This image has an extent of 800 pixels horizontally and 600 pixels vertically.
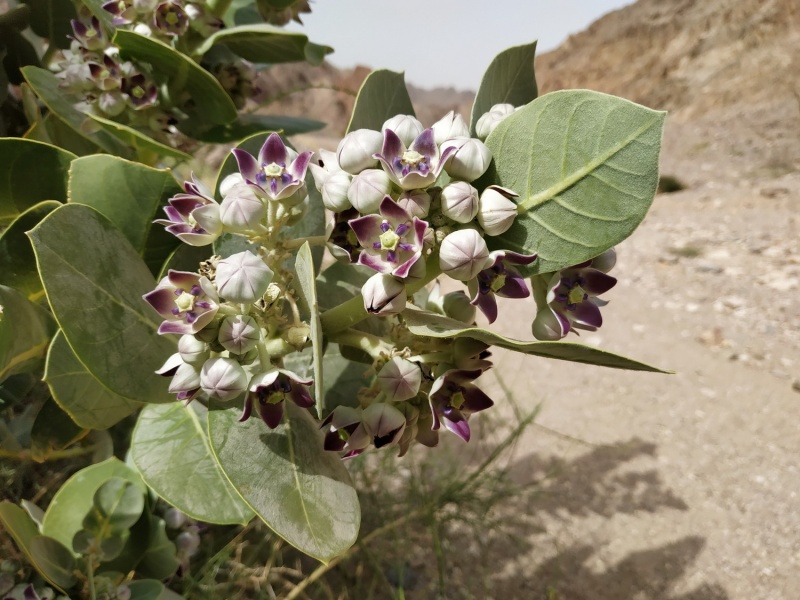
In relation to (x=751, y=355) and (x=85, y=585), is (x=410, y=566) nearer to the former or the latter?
(x=85, y=585)

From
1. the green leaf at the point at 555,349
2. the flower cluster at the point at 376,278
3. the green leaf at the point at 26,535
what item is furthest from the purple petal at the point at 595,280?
the green leaf at the point at 26,535

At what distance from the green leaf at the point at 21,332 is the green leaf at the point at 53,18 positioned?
1.63 ft

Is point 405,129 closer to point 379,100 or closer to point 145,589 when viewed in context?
point 379,100

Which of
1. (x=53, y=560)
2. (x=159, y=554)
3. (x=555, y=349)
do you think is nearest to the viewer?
(x=555, y=349)

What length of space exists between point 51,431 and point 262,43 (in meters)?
0.55

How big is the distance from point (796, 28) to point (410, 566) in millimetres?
6389

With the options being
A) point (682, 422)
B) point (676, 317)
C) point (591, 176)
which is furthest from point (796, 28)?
point (591, 176)

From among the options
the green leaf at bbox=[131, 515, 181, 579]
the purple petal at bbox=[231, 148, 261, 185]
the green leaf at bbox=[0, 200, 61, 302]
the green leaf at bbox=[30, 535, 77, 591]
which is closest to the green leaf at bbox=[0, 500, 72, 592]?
the green leaf at bbox=[30, 535, 77, 591]

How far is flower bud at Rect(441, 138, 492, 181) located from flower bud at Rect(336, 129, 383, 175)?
0.06m

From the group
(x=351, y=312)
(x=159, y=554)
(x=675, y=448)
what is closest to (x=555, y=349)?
(x=351, y=312)

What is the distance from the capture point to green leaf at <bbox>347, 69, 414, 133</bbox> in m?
0.58

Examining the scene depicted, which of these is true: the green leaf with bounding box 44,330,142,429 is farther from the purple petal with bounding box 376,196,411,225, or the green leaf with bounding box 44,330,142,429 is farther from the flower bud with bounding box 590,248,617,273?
the flower bud with bounding box 590,248,617,273

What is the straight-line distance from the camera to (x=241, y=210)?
1.69 ft

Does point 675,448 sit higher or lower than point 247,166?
lower
